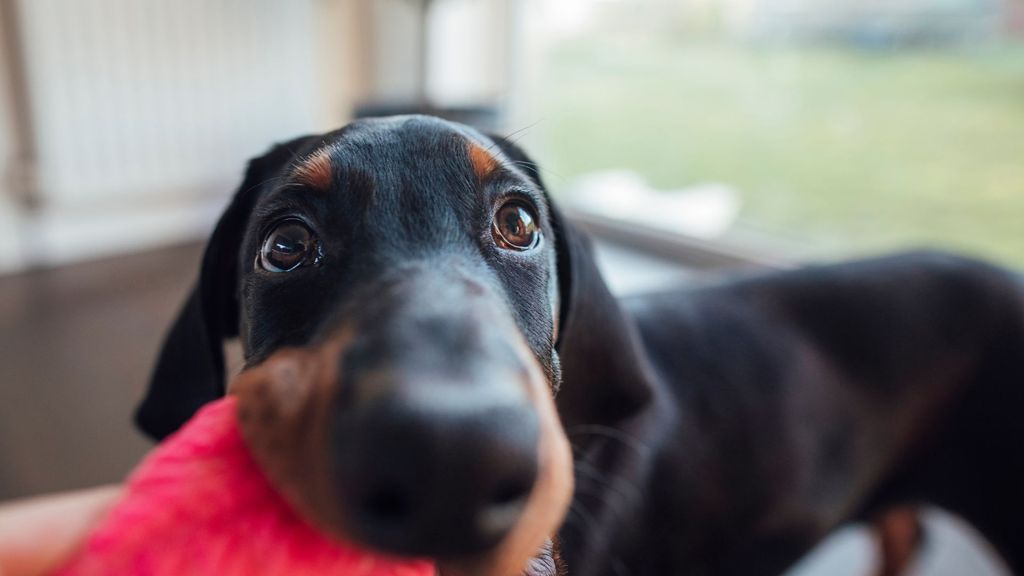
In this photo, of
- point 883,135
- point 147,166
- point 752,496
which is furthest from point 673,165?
point 752,496

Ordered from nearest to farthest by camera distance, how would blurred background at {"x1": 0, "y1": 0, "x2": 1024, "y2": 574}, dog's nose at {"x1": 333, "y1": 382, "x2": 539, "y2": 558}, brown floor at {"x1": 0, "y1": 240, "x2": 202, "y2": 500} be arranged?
dog's nose at {"x1": 333, "y1": 382, "x2": 539, "y2": 558}
brown floor at {"x1": 0, "y1": 240, "x2": 202, "y2": 500}
blurred background at {"x1": 0, "y1": 0, "x2": 1024, "y2": 574}

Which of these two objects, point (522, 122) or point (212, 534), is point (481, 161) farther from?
point (522, 122)

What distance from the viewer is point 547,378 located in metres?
1.05

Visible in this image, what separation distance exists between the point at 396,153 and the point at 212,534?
0.56 m

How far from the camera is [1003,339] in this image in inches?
67.5

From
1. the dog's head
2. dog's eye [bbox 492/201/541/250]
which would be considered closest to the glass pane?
the dog's head

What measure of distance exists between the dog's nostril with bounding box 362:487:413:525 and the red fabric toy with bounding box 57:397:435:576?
5 centimetres

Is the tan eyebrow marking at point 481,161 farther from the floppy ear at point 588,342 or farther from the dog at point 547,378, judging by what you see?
the floppy ear at point 588,342

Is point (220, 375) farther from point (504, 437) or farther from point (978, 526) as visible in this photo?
point (978, 526)

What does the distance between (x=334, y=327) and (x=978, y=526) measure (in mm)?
1696

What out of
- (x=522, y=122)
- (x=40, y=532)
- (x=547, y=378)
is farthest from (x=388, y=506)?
(x=522, y=122)

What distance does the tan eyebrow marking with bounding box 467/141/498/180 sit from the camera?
3.55 ft

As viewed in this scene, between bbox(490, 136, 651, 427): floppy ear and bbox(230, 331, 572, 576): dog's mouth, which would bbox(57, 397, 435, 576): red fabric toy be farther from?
bbox(490, 136, 651, 427): floppy ear

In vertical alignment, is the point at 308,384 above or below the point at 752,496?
above
